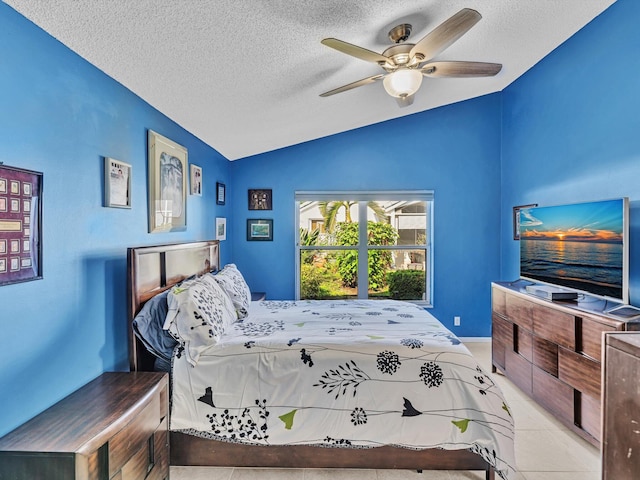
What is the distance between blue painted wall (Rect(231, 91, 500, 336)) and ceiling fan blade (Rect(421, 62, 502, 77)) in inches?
84.6

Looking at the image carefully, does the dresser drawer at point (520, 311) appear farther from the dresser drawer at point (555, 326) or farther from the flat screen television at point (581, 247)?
the flat screen television at point (581, 247)

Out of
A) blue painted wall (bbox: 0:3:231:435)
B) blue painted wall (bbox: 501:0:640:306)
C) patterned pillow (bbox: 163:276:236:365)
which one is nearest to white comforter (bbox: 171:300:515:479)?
patterned pillow (bbox: 163:276:236:365)

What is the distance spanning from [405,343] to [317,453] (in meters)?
0.81

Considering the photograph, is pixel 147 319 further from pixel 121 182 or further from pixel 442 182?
pixel 442 182

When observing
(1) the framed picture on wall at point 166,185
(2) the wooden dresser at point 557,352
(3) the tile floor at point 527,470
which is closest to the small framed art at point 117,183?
(1) the framed picture on wall at point 166,185

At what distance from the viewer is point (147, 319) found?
2.15 m

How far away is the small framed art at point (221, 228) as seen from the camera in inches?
157

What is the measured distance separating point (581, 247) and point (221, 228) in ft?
11.1

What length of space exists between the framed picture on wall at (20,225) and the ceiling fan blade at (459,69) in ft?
6.91

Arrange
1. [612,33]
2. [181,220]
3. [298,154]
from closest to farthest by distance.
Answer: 1. [612,33]
2. [181,220]
3. [298,154]

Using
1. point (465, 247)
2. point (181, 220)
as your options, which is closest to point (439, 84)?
point (465, 247)

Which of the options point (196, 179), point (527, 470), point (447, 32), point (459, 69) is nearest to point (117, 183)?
point (196, 179)

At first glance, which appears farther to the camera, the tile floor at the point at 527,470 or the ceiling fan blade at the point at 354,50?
the tile floor at the point at 527,470

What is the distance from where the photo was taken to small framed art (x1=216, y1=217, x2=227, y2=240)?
398 centimetres
